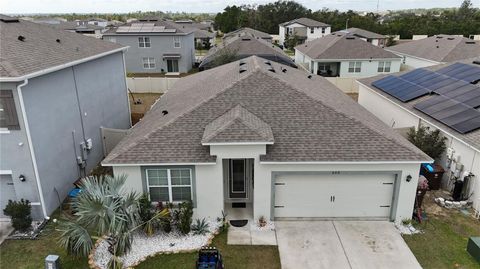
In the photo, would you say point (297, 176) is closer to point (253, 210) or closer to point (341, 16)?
point (253, 210)

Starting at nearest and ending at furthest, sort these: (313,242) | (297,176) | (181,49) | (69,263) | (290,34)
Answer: (69,263), (313,242), (297,176), (181,49), (290,34)

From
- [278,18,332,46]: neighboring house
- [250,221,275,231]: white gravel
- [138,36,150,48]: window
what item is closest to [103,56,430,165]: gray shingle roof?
[250,221,275,231]: white gravel

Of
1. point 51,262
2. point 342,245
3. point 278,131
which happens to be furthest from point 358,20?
point 51,262

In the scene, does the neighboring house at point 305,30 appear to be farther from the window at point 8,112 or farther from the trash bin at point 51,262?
the trash bin at point 51,262

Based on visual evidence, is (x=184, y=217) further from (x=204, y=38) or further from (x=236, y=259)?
(x=204, y=38)

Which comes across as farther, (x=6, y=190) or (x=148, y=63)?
(x=148, y=63)

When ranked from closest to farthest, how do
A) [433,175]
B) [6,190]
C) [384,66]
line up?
1. [6,190]
2. [433,175]
3. [384,66]

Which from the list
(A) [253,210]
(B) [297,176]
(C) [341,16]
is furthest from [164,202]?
(C) [341,16]
